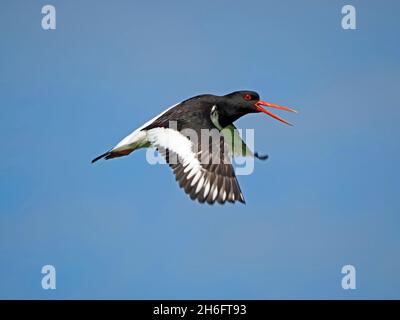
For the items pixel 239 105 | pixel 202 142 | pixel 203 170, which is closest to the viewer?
pixel 203 170

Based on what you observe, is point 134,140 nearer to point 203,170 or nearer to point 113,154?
point 113,154

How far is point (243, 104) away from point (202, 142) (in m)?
2.67

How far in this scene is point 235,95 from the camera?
1494cm

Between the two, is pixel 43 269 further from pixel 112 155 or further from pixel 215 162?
pixel 215 162

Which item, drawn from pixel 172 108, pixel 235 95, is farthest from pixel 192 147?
pixel 235 95

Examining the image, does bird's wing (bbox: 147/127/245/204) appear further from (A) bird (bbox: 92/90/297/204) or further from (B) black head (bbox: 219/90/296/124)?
(B) black head (bbox: 219/90/296/124)

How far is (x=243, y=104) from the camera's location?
49.0 ft

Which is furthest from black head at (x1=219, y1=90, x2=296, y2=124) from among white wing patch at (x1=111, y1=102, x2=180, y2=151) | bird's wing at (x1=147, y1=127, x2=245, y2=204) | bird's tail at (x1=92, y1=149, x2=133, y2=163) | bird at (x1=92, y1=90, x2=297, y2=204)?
bird's wing at (x1=147, y1=127, x2=245, y2=204)

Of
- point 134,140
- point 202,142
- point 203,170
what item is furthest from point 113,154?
point 203,170

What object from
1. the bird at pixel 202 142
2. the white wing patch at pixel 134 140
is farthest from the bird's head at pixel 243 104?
the white wing patch at pixel 134 140

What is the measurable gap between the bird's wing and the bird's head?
7.36 ft

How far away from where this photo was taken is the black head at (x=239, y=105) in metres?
14.7
